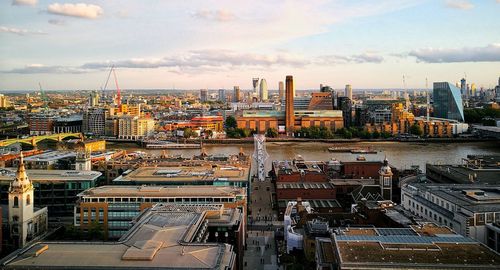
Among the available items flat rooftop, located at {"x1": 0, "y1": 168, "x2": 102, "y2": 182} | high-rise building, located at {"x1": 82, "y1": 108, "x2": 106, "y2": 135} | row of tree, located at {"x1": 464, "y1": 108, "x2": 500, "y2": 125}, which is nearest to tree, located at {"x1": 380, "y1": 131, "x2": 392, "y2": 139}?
row of tree, located at {"x1": 464, "y1": 108, "x2": 500, "y2": 125}

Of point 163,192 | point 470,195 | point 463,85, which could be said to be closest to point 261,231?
point 163,192

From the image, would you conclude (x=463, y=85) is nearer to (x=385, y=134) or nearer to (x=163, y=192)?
(x=385, y=134)

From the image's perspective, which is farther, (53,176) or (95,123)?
(95,123)

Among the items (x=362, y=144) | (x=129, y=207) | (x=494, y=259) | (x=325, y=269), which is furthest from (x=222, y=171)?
(x=362, y=144)

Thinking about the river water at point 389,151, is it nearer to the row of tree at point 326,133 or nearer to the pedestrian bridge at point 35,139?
the row of tree at point 326,133

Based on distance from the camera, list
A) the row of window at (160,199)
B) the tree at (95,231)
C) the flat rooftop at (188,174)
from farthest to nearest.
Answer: the flat rooftop at (188,174) → the row of window at (160,199) → the tree at (95,231)

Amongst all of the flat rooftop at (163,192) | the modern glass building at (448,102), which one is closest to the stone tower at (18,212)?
the flat rooftop at (163,192)
